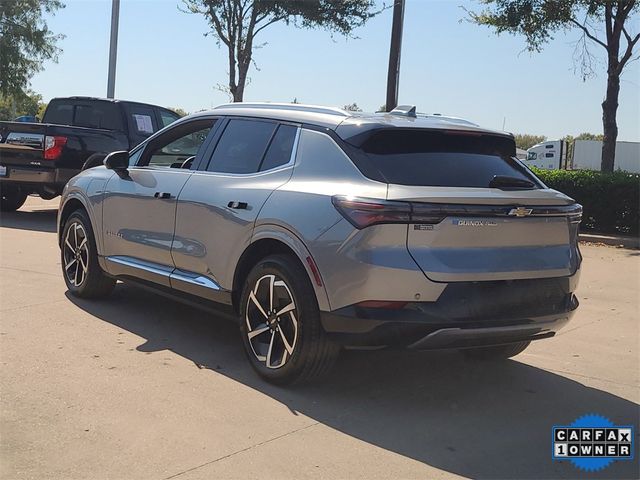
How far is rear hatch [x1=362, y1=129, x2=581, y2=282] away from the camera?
3.82m

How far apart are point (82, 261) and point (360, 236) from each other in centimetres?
348

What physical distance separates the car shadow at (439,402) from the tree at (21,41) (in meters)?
33.3

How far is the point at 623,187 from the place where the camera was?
12.4m

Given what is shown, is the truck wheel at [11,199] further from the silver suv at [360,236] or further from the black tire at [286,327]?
the black tire at [286,327]

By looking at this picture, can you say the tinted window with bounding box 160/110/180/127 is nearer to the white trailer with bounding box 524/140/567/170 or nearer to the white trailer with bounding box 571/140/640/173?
the white trailer with bounding box 524/140/567/170

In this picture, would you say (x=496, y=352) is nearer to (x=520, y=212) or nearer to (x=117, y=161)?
(x=520, y=212)

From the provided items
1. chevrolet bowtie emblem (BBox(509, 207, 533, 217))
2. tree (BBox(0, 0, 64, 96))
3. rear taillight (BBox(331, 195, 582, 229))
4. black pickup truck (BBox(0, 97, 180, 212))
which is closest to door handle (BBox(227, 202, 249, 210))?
rear taillight (BBox(331, 195, 582, 229))

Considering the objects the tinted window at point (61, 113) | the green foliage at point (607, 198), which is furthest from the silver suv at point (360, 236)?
the green foliage at point (607, 198)

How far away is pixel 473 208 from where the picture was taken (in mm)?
3902

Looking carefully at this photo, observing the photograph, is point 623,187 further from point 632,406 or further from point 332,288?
point 332,288

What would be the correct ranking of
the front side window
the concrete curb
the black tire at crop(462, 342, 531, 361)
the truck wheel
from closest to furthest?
the black tire at crop(462, 342, 531, 361), the front side window, the concrete curb, the truck wheel

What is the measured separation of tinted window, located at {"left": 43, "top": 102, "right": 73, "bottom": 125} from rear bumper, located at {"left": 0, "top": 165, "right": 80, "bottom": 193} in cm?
168

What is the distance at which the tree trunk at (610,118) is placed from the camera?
590 inches

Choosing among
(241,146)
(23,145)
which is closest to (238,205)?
(241,146)
